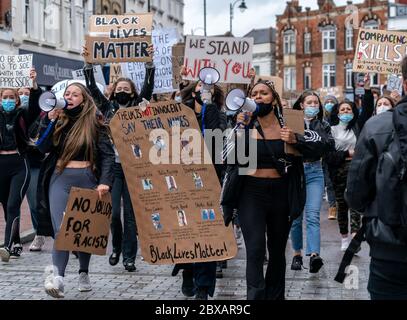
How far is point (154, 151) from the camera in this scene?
6.71m

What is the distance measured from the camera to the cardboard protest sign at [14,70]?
1216 centimetres

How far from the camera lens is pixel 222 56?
946 centimetres

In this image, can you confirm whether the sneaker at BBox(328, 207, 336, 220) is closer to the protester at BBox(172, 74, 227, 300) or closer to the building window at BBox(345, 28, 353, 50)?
the protester at BBox(172, 74, 227, 300)

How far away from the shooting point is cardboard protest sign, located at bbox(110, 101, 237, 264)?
21.7 feet

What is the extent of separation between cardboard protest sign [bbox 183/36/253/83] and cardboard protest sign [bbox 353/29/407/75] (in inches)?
140

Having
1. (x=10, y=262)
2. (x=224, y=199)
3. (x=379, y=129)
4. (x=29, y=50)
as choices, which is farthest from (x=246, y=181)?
(x=29, y=50)

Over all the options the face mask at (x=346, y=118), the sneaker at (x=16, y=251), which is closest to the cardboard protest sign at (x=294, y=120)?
the face mask at (x=346, y=118)

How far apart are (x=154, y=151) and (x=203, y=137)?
47cm

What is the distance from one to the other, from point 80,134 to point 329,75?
199 feet

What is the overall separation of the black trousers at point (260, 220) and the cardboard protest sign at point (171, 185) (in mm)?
632

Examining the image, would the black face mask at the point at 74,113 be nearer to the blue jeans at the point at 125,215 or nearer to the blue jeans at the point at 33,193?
the blue jeans at the point at 125,215

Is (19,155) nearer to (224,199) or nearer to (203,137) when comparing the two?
(203,137)

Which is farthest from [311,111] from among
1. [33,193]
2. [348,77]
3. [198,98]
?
[348,77]

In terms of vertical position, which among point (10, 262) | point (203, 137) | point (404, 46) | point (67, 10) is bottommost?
point (10, 262)
